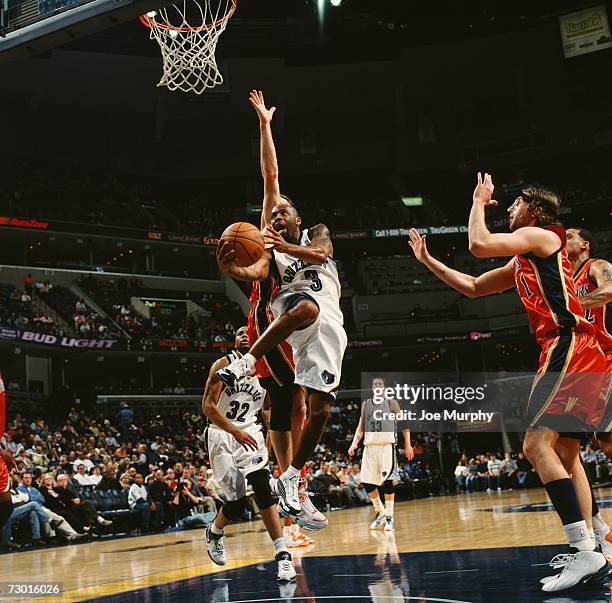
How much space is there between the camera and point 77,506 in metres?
12.9

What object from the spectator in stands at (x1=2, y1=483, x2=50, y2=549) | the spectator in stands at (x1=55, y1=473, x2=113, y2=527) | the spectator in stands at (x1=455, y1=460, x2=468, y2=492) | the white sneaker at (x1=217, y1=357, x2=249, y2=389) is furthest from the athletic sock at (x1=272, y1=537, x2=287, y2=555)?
the spectator in stands at (x1=455, y1=460, x2=468, y2=492)

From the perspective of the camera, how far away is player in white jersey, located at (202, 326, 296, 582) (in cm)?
598

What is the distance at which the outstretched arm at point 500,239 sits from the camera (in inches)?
178

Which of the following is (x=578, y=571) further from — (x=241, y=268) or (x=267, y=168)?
(x=267, y=168)

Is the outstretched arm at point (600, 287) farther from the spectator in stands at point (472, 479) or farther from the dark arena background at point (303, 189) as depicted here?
the spectator in stands at point (472, 479)

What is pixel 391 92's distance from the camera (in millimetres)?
37469

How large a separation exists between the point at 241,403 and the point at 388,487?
5362 mm

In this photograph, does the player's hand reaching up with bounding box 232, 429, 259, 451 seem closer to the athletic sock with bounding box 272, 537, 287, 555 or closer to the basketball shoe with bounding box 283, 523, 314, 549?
the athletic sock with bounding box 272, 537, 287, 555

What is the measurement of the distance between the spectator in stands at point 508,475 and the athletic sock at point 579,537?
785 inches

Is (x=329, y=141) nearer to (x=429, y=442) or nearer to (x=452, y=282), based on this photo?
(x=429, y=442)

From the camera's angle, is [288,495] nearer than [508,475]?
Yes

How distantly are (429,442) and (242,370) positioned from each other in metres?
23.6

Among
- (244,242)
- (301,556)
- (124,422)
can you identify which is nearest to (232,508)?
(301,556)

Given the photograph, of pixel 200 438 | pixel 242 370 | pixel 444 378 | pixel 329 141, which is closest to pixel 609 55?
pixel 329 141
